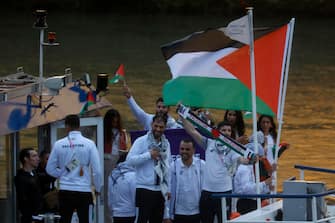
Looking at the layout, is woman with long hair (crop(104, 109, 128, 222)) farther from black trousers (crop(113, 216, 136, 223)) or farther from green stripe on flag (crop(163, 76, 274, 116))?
green stripe on flag (crop(163, 76, 274, 116))

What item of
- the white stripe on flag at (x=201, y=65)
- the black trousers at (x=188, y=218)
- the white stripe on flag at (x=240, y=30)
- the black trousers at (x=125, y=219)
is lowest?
the black trousers at (x=125, y=219)

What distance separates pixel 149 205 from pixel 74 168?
36.6 inches

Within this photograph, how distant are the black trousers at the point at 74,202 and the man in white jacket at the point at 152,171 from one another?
1.87 ft

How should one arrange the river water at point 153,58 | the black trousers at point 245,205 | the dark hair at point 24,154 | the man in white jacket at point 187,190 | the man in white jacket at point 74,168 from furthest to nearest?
the river water at point 153,58 → the black trousers at point 245,205 → the man in white jacket at point 187,190 → the man in white jacket at point 74,168 → the dark hair at point 24,154

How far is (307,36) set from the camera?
45.6m

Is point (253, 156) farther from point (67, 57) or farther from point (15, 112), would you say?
point (67, 57)

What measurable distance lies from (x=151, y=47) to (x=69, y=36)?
435cm

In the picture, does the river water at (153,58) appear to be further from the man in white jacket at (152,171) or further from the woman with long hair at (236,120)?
the man in white jacket at (152,171)

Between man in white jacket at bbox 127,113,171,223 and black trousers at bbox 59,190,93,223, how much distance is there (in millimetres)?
571

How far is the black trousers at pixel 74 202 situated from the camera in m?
12.0

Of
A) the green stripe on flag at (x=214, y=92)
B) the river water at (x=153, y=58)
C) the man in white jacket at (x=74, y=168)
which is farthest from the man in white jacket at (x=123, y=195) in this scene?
the river water at (x=153, y=58)

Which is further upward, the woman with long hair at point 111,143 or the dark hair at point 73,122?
the dark hair at point 73,122

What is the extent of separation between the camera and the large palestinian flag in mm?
11586

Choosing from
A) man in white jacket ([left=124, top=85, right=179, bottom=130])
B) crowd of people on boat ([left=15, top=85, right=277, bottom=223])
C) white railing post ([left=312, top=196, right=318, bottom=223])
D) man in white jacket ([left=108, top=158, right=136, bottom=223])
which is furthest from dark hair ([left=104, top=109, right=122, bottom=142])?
white railing post ([left=312, top=196, right=318, bottom=223])
